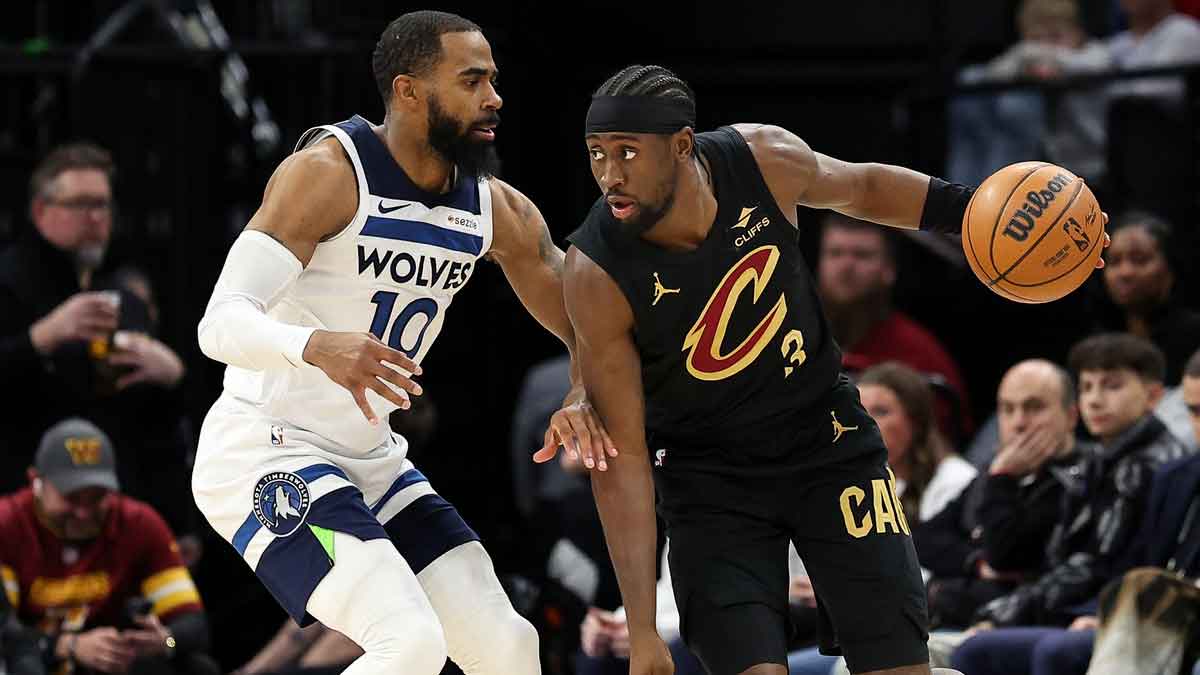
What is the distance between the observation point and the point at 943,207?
→ 4.93m

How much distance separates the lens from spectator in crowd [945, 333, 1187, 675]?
656 centimetres

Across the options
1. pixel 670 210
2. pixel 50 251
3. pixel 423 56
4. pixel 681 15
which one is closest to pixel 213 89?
pixel 50 251

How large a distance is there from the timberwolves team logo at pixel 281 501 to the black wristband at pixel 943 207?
1.75 metres

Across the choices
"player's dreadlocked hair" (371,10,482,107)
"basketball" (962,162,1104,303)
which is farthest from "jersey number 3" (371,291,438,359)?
"basketball" (962,162,1104,303)

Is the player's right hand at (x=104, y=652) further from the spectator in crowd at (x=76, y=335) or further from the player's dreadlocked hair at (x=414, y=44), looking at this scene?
the player's dreadlocked hair at (x=414, y=44)

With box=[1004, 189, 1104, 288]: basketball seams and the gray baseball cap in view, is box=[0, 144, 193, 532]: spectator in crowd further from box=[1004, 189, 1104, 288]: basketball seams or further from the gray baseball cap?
box=[1004, 189, 1104, 288]: basketball seams

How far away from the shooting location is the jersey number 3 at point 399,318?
15.8 feet

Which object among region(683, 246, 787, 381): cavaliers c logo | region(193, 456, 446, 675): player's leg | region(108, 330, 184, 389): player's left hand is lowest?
region(193, 456, 446, 675): player's leg

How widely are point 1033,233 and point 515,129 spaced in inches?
192

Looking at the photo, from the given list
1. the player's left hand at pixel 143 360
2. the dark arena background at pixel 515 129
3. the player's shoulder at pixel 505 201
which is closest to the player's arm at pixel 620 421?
the player's shoulder at pixel 505 201

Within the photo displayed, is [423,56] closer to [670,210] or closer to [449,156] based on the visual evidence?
[449,156]

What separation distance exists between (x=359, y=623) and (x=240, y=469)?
53 centimetres

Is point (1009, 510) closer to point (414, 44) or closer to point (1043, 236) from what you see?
point (1043, 236)

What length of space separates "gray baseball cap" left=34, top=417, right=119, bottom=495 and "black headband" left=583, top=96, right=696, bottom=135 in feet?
11.4
